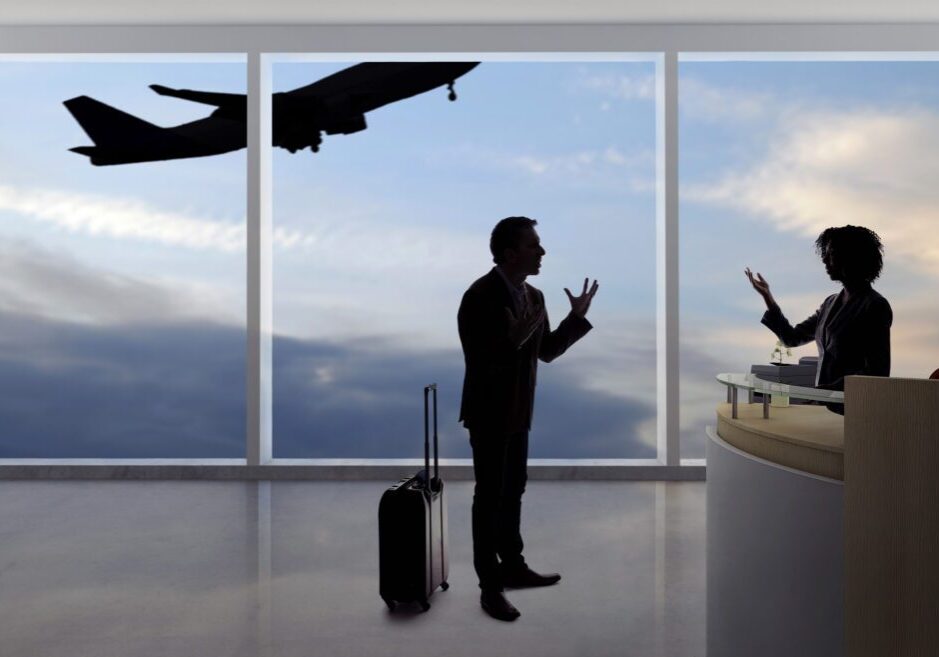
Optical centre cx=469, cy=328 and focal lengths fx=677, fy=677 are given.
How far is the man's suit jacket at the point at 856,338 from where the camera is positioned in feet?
7.25

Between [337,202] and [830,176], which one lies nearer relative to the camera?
[830,176]

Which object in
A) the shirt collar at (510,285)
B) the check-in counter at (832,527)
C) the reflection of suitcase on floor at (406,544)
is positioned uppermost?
the shirt collar at (510,285)

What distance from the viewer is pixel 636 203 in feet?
29.8

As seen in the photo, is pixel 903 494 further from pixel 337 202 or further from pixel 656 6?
pixel 337 202

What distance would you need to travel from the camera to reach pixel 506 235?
9.16 ft

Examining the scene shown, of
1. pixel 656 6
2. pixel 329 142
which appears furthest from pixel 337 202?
pixel 656 6

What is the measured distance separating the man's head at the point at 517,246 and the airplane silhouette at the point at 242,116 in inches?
163

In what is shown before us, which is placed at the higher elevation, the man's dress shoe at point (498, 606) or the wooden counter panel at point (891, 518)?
the wooden counter panel at point (891, 518)

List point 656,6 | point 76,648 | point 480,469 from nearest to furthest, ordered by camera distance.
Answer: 1. point 76,648
2. point 480,469
3. point 656,6

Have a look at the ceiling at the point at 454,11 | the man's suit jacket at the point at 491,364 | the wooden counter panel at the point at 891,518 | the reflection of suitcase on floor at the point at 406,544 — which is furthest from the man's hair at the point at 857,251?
the ceiling at the point at 454,11

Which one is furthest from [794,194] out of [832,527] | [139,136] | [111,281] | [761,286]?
[111,281]

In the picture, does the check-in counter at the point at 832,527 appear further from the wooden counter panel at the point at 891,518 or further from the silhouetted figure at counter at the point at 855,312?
the silhouetted figure at counter at the point at 855,312

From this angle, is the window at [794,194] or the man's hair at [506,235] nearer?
the man's hair at [506,235]

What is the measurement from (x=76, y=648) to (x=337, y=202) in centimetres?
686
